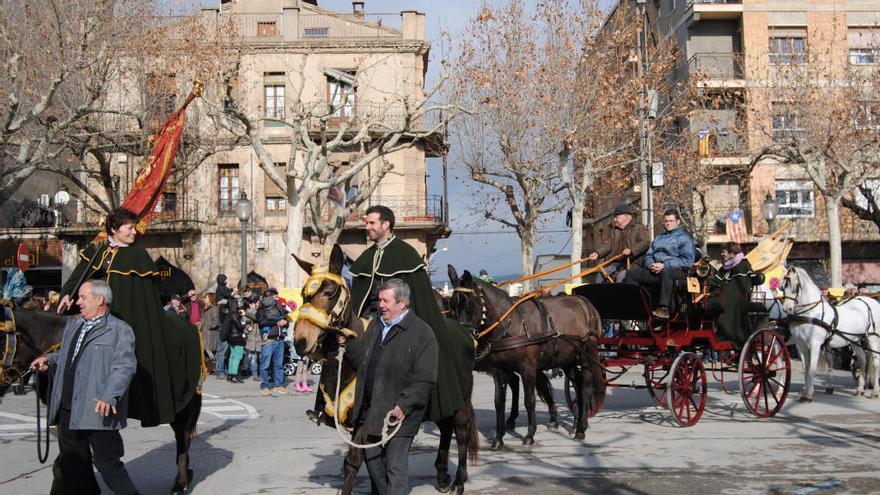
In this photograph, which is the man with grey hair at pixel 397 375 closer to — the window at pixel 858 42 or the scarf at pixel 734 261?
the scarf at pixel 734 261

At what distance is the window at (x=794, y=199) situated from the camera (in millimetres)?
38969

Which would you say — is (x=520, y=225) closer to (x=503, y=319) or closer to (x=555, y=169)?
(x=555, y=169)

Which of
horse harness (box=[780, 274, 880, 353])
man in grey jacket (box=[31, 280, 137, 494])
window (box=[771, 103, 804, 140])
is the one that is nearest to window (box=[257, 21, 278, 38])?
window (box=[771, 103, 804, 140])

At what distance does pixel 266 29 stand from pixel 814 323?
100 ft

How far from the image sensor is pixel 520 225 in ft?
105

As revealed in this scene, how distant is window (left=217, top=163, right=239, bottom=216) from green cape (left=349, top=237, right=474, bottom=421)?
32.3 metres

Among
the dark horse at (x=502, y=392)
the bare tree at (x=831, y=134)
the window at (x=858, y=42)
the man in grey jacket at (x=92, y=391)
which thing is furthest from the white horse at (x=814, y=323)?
the window at (x=858, y=42)

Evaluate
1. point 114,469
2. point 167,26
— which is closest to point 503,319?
point 114,469

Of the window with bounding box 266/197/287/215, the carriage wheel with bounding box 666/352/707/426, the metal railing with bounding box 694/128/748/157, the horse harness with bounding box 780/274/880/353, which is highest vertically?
the metal railing with bounding box 694/128/748/157

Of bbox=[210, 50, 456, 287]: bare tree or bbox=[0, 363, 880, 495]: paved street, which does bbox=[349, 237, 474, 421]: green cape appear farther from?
bbox=[210, 50, 456, 287]: bare tree

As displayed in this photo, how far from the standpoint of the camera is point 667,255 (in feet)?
39.1

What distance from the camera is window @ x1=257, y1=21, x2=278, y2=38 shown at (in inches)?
1553

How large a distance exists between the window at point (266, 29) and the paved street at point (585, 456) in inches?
1117

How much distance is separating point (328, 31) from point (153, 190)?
31.3 m
